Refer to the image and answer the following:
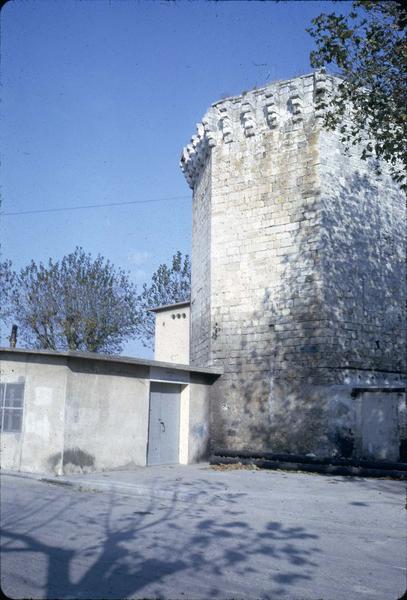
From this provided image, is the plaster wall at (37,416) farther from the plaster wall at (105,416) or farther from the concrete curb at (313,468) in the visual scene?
the concrete curb at (313,468)

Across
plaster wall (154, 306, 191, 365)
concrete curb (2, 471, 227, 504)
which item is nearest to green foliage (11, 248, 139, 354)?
plaster wall (154, 306, 191, 365)

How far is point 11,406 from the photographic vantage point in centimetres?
1091

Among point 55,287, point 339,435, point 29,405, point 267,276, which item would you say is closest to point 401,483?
point 339,435

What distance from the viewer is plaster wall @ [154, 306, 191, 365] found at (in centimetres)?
2091

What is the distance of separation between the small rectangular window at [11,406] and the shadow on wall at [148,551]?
13.2 feet

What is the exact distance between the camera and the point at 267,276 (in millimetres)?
14781

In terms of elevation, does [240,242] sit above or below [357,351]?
above

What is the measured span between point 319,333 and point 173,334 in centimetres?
875

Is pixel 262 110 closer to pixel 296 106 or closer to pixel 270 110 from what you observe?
pixel 270 110

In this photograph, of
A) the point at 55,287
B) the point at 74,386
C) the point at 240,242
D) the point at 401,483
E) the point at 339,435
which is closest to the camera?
the point at 401,483

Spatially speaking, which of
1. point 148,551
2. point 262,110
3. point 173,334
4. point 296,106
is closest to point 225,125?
point 262,110

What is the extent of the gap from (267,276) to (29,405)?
714 cm

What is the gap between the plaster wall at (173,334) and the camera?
68.6 feet

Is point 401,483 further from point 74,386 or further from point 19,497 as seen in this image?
point 19,497
